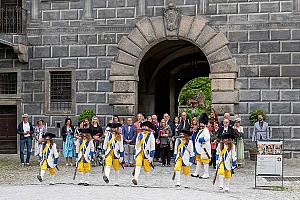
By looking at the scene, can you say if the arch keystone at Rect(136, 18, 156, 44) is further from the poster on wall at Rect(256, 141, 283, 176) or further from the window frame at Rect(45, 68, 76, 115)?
the poster on wall at Rect(256, 141, 283, 176)

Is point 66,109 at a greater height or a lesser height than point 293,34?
lesser

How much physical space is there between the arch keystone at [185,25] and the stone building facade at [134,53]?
0.03 meters

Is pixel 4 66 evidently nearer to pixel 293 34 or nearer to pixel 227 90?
pixel 227 90

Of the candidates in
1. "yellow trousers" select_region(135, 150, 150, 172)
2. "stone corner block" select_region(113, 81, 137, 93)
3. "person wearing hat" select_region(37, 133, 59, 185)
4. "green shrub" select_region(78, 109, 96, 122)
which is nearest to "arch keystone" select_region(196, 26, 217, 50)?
"stone corner block" select_region(113, 81, 137, 93)

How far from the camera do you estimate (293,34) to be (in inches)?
772

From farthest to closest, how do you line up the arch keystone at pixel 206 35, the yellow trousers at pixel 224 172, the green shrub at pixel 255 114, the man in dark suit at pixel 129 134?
the arch keystone at pixel 206 35 < the green shrub at pixel 255 114 < the man in dark suit at pixel 129 134 < the yellow trousers at pixel 224 172

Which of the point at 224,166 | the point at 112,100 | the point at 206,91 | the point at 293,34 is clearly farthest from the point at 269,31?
the point at 206,91

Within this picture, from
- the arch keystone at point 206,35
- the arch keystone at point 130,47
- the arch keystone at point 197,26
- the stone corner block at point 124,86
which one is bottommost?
the stone corner block at point 124,86

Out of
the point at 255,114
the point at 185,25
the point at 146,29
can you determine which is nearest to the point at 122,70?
the point at 146,29

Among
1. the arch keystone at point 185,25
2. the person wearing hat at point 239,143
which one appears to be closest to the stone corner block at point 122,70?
the arch keystone at point 185,25

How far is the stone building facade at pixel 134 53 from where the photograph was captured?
19.7m

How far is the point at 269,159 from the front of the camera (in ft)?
46.6

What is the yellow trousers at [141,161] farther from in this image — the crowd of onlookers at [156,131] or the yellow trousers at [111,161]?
the crowd of onlookers at [156,131]

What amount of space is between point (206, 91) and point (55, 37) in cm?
3300
